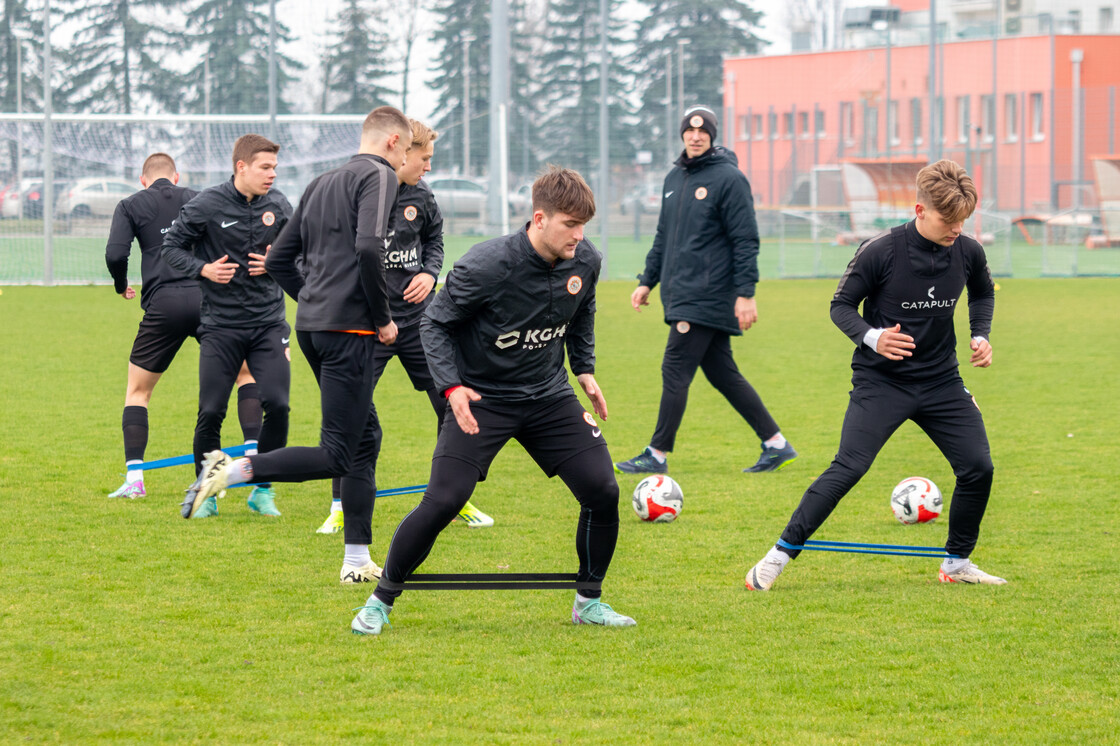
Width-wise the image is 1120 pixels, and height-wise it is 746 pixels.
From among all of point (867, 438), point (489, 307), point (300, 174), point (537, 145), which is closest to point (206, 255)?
point (489, 307)

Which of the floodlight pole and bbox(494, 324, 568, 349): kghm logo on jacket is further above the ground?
the floodlight pole

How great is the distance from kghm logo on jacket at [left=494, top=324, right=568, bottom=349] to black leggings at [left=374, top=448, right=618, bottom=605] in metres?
0.43

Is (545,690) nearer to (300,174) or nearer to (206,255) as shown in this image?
(206,255)

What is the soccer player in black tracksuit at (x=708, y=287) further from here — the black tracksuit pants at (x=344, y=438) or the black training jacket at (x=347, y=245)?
the black training jacket at (x=347, y=245)

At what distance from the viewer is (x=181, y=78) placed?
27.3 m

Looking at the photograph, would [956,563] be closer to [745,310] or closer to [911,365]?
[911,365]

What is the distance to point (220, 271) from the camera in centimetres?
681

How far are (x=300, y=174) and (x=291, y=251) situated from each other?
2291cm

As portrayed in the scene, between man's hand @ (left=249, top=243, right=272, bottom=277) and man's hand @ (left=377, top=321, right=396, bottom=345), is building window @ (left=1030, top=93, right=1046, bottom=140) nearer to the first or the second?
man's hand @ (left=249, top=243, right=272, bottom=277)

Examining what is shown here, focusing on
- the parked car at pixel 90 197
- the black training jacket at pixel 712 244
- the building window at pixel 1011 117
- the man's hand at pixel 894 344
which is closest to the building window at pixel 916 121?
the building window at pixel 1011 117

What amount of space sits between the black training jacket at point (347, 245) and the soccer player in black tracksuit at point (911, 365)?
1.87m

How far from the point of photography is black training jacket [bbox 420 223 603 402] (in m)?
4.64

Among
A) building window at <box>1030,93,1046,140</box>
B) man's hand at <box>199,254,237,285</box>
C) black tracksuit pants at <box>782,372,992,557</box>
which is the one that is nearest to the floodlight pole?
man's hand at <box>199,254,237,285</box>

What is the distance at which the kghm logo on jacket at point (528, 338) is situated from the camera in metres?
4.73
